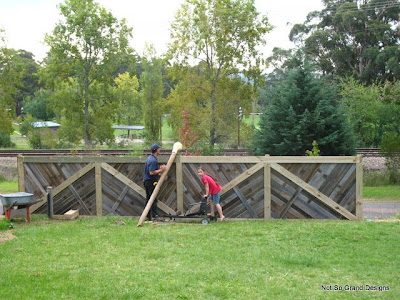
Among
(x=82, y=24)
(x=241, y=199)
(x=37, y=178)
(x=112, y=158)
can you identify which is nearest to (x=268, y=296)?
(x=241, y=199)

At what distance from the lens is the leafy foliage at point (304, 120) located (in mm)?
Result: 18766

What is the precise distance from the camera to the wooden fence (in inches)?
438

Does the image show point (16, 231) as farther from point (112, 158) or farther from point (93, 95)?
point (93, 95)

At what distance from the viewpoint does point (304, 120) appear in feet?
60.7

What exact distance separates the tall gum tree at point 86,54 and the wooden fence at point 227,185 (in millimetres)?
22509

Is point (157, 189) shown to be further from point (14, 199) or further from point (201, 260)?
point (201, 260)

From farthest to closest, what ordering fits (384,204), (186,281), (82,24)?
(82,24)
(384,204)
(186,281)

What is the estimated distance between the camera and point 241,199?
11328mm

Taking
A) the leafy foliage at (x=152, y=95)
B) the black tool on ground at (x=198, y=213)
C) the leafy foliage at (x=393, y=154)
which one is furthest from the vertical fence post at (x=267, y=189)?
the leafy foliage at (x=152, y=95)

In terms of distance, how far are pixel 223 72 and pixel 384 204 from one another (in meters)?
16.3

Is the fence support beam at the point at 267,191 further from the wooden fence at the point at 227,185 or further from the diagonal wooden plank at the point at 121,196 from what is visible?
the diagonal wooden plank at the point at 121,196

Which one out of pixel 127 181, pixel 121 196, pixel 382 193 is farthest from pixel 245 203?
pixel 382 193

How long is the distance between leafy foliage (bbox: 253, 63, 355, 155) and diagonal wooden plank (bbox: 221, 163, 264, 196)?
774 cm

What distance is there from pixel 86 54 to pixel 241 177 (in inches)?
1022
